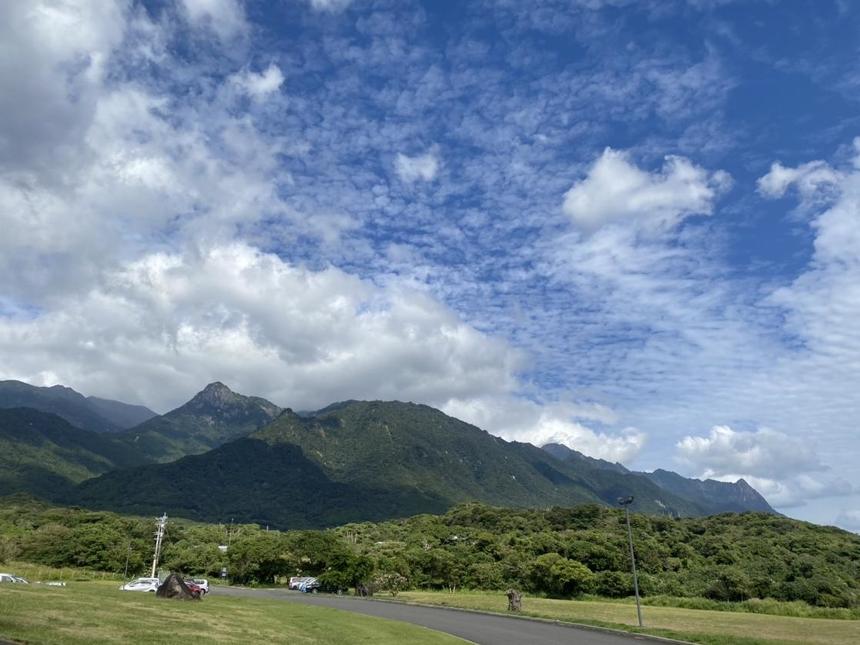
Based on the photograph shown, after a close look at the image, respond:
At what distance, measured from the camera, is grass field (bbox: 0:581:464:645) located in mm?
16812

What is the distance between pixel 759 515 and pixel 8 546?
403 feet

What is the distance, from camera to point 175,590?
33.4m

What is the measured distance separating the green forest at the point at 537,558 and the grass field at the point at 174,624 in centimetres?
3612

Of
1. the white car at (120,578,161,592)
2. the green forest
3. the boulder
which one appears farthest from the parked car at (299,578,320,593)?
the boulder

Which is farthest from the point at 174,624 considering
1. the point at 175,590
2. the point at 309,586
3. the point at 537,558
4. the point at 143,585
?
the point at 537,558

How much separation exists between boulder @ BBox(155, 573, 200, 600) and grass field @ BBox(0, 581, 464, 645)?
1738mm

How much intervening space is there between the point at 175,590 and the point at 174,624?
528 inches

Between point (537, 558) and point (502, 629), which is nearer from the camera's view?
point (502, 629)

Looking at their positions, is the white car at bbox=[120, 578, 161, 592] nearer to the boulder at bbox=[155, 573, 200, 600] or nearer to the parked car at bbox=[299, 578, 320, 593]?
the boulder at bbox=[155, 573, 200, 600]

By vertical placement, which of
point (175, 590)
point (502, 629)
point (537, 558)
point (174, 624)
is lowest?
point (502, 629)

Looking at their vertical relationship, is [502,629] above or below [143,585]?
below

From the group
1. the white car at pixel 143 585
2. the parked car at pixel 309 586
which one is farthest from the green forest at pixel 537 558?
the white car at pixel 143 585

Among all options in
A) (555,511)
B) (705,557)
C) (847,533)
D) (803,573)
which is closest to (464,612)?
(803,573)

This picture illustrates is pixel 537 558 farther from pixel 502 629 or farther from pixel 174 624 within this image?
pixel 174 624
